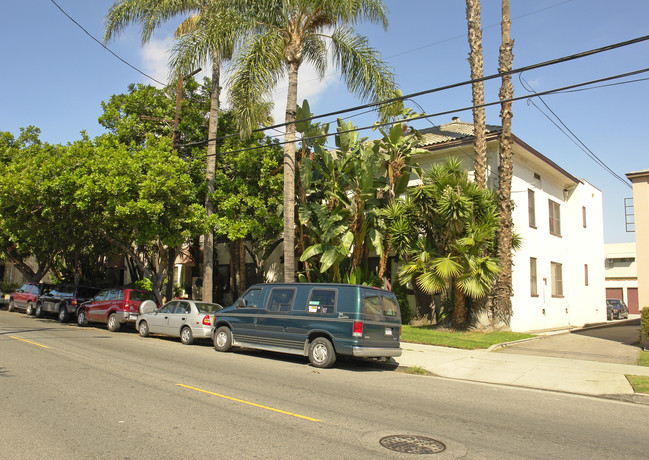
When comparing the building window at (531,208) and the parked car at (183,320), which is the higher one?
the building window at (531,208)

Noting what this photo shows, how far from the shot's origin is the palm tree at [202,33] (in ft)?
58.2

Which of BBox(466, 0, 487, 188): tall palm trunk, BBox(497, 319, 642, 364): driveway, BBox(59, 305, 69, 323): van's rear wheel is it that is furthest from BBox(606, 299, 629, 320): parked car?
BBox(59, 305, 69, 323): van's rear wheel

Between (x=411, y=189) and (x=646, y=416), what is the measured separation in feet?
36.9

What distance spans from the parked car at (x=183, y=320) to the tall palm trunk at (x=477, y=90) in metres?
10.2

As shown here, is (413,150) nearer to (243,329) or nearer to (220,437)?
(243,329)

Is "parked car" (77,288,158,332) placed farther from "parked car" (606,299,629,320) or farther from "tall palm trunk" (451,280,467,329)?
"parked car" (606,299,629,320)

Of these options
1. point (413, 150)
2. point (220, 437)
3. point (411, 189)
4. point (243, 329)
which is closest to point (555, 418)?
point (220, 437)

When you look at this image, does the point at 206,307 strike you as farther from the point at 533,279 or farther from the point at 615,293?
the point at 615,293

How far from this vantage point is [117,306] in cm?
1850

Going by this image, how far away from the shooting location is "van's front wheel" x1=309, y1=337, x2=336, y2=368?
37.2ft

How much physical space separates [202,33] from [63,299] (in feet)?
42.3

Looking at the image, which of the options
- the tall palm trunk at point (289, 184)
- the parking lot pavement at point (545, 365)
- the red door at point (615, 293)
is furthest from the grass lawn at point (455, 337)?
the red door at point (615, 293)

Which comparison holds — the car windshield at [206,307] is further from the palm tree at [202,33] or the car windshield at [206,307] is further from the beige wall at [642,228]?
the beige wall at [642,228]

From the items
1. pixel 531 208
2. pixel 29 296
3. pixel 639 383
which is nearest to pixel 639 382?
pixel 639 383
